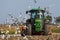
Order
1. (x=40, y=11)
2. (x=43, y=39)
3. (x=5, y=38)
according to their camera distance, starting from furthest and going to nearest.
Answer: (x=40, y=11) < (x=43, y=39) < (x=5, y=38)

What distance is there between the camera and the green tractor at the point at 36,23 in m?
16.8

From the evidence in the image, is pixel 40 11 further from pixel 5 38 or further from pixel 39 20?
pixel 5 38

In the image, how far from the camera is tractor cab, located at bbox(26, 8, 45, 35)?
16766 mm

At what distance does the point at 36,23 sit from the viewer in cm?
1716

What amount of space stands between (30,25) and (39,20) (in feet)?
2.10

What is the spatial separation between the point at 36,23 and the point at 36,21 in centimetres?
18

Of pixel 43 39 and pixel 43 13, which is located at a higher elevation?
pixel 43 13

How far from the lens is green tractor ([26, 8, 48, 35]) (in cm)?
1678

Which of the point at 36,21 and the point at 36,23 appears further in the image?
the point at 36,23

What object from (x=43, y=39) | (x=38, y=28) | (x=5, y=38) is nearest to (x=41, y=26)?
(x=38, y=28)

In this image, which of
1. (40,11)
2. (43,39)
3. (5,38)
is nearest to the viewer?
(5,38)

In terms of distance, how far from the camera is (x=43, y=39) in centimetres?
1291

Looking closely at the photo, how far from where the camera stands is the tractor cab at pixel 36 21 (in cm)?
1677

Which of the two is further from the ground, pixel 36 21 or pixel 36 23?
pixel 36 21
